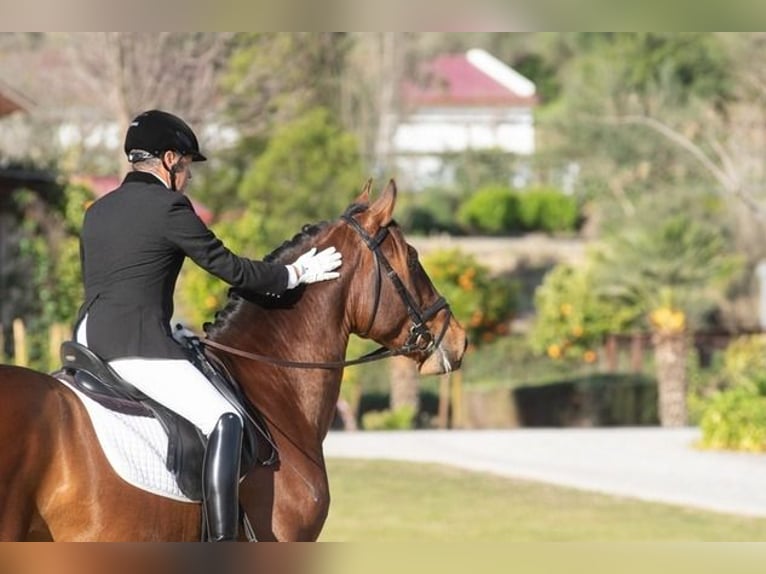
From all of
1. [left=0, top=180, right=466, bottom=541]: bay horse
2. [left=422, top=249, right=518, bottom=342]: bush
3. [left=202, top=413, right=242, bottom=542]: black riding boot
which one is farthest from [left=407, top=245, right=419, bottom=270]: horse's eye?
[left=422, top=249, right=518, bottom=342]: bush

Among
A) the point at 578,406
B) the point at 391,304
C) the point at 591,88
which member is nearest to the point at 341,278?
the point at 391,304

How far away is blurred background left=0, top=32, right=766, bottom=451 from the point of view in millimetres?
21078

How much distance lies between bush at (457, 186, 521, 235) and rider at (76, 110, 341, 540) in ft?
101

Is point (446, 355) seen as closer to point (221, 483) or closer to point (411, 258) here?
point (411, 258)

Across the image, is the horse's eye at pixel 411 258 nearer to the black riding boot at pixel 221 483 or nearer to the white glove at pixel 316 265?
the white glove at pixel 316 265

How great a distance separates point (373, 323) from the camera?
584 centimetres

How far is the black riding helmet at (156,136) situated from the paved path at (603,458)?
7.89 meters

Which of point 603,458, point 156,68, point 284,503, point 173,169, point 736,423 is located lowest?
point 603,458

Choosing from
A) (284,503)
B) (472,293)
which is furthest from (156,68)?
(284,503)

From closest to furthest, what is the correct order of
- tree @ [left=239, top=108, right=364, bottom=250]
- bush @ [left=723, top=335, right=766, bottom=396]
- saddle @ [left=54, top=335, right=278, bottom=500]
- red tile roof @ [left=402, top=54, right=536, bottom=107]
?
saddle @ [left=54, top=335, right=278, bottom=500] → bush @ [left=723, top=335, right=766, bottom=396] → tree @ [left=239, top=108, right=364, bottom=250] → red tile roof @ [left=402, top=54, right=536, bottom=107]

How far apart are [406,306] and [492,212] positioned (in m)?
30.4

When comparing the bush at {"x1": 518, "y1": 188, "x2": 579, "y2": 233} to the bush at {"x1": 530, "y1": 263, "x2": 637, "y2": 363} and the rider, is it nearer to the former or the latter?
the bush at {"x1": 530, "y1": 263, "x2": 637, "y2": 363}

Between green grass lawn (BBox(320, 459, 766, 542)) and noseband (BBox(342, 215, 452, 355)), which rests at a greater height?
noseband (BBox(342, 215, 452, 355))

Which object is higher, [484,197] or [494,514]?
[484,197]
